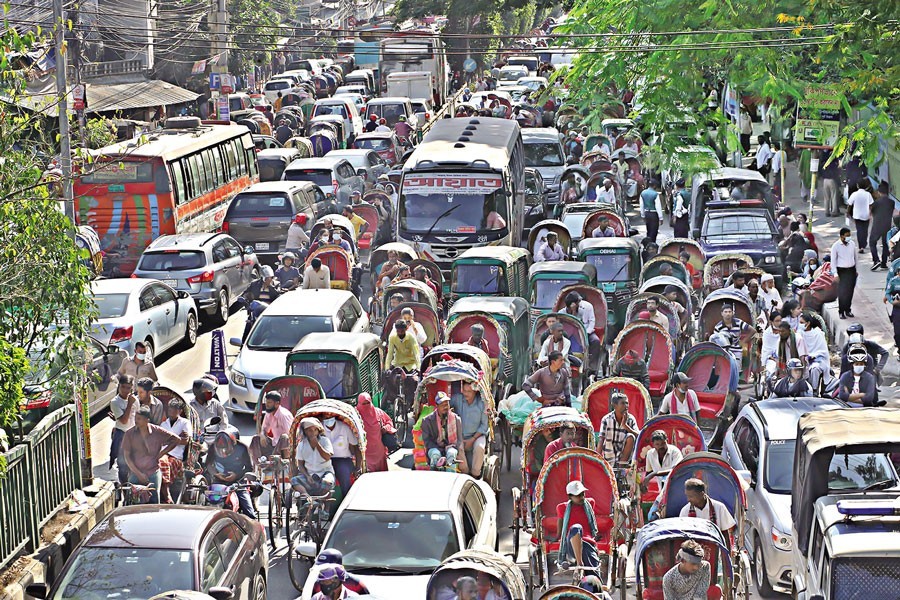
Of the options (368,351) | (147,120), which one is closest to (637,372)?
→ (368,351)

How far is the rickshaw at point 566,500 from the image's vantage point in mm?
12734

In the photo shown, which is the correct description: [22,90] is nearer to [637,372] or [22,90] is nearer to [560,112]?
[637,372]

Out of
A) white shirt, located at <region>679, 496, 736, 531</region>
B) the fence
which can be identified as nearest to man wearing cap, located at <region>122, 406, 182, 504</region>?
the fence

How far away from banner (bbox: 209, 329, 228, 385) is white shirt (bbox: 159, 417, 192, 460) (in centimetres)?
511

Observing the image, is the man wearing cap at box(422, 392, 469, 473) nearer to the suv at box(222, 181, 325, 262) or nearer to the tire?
the tire

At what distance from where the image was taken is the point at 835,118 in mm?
24266

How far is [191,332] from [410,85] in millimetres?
34503

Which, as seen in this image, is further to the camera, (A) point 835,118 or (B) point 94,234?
(B) point 94,234

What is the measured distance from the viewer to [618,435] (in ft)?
48.1

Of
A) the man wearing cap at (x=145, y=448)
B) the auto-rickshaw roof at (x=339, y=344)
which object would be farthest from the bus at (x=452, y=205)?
the man wearing cap at (x=145, y=448)

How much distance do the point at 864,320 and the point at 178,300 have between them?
37.0ft

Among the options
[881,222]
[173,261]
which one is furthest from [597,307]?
[881,222]

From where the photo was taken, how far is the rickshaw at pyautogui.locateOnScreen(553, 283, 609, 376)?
20625 millimetres

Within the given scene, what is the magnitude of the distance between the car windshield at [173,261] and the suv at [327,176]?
28.9ft
